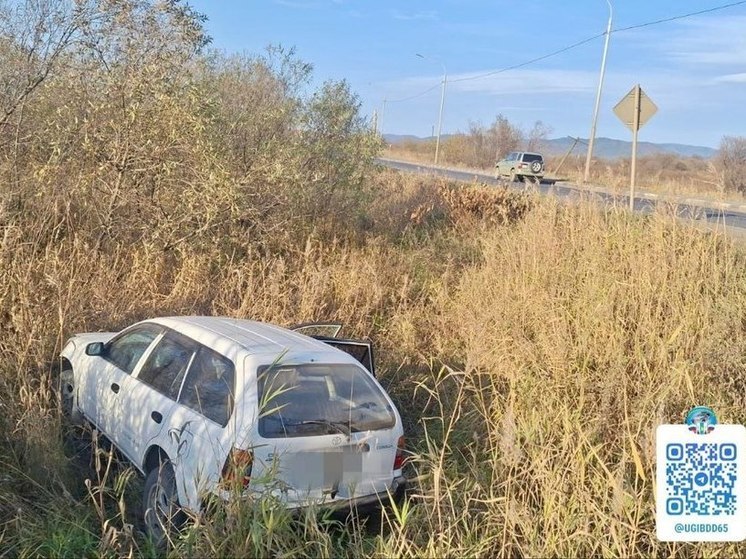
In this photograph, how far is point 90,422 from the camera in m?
5.12

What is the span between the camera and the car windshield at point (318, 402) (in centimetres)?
366

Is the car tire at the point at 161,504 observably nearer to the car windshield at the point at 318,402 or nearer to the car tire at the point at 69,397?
the car windshield at the point at 318,402

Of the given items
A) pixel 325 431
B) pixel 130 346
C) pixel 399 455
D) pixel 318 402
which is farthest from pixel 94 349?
pixel 399 455

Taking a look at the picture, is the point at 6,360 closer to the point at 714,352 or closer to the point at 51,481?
the point at 51,481

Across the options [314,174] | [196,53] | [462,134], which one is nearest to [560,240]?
[314,174]

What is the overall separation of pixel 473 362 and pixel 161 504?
2348mm

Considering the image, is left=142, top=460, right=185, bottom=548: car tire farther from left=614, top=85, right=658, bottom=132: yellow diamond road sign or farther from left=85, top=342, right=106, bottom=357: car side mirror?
left=614, top=85, right=658, bottom=132: yellow diamond road sign

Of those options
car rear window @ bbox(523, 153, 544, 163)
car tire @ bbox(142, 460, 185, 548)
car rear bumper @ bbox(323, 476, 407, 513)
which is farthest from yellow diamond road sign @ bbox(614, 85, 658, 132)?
car rear window @ bbox(523, 153, 544, 163)

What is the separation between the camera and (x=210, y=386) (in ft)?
13.0

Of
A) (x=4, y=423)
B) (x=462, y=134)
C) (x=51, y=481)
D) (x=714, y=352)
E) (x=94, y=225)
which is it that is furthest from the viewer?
(x=462, y=134)

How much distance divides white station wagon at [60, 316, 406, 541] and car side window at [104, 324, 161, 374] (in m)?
0.04

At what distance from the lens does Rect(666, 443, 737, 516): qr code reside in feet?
9.44

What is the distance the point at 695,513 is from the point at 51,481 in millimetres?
4026

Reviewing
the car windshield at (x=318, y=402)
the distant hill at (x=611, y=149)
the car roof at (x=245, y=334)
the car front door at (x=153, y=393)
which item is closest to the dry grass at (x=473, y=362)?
the car front door at (x=153, y=393)
